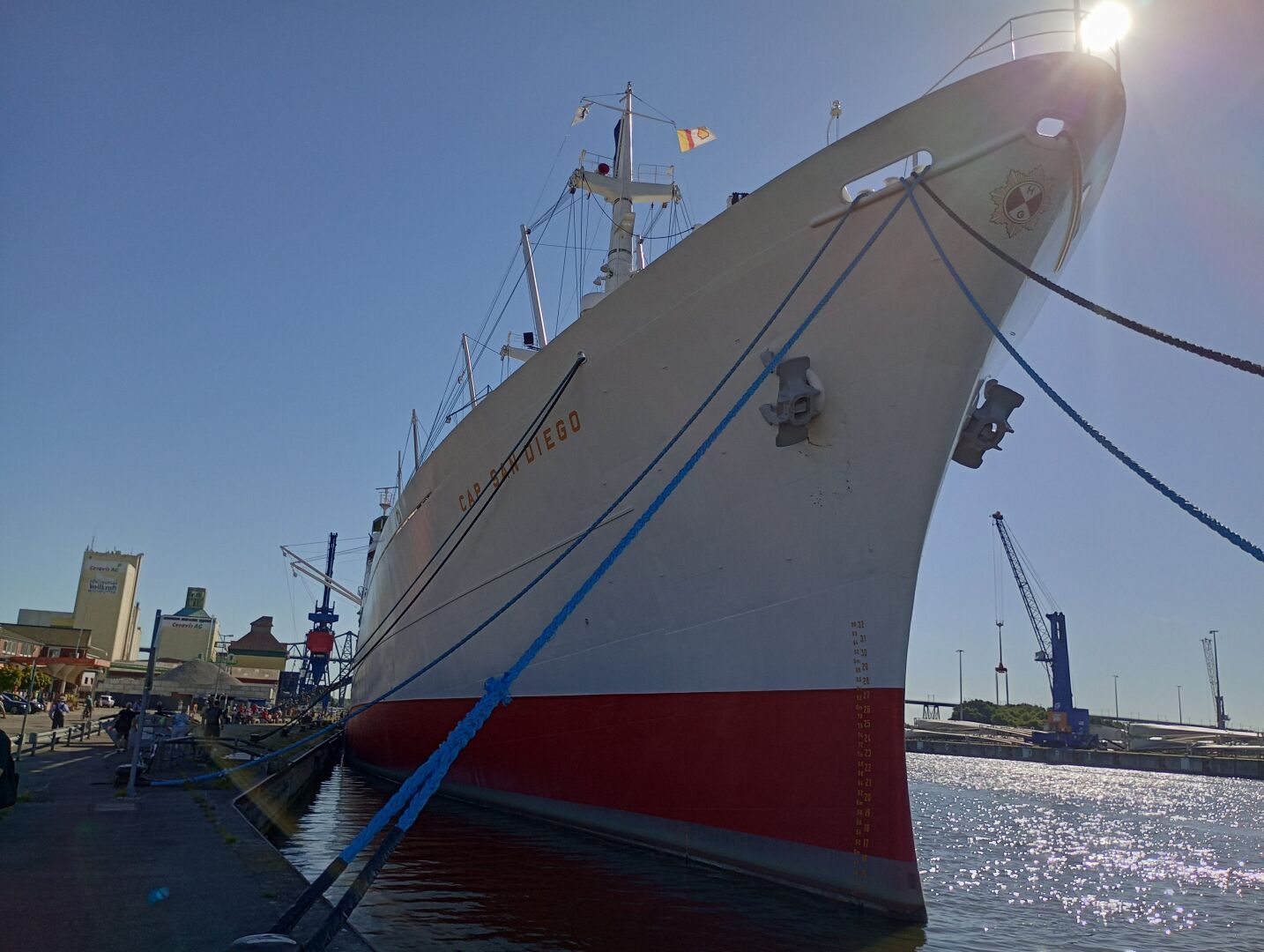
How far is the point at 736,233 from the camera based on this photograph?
7.58 meters

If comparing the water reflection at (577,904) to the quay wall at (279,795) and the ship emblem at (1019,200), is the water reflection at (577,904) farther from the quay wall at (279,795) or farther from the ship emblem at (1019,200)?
the ship emblem at (1019,200)

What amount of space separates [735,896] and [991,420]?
4.56 meters

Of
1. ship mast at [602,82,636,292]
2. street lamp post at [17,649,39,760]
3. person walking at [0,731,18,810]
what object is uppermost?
ship mast at [602,82,636,292]

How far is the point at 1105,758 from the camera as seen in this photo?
178 ft

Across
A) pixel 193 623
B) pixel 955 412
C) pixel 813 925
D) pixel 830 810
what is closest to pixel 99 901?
pixel 813 925

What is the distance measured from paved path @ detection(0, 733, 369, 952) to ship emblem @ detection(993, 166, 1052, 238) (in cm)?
657

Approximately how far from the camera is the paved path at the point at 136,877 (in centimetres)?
409

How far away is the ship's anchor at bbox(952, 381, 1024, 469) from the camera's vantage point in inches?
290

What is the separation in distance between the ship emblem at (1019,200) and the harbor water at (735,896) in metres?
5.44

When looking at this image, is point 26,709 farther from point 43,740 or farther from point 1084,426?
point 1084,426

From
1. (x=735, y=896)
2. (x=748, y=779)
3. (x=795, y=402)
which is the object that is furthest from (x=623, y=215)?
(x=735, y=896)

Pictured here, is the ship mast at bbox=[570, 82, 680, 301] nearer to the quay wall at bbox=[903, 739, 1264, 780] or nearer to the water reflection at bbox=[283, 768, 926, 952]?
the water reflection at bbox=[283, 768, 926, 952]

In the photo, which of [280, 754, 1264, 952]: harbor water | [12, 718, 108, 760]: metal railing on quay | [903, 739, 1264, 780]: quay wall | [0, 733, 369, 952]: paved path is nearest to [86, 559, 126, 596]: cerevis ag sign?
[12, 718, 108, 760]: metal railing on quay

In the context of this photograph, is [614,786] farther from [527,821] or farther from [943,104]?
[943,104]
